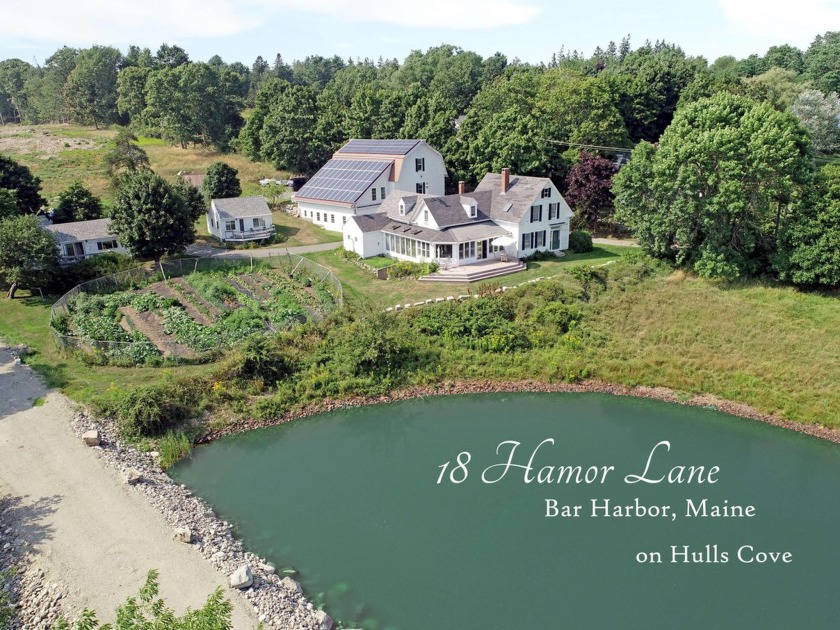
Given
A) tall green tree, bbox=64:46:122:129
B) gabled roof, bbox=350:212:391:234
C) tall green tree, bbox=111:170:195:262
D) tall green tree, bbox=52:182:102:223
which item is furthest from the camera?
tall green tree, bbox=64:46:122:129

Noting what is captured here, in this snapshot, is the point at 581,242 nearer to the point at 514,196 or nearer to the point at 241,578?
the point at 514,196

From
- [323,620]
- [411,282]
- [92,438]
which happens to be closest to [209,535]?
[323,620]

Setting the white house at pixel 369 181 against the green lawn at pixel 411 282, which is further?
the white house at pixel 369 181

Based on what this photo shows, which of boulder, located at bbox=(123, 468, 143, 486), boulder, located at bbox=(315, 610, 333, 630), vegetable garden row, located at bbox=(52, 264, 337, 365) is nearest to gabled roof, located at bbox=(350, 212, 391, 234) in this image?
vegetable garden row, located at bbox=(52, 264, 337, 365)

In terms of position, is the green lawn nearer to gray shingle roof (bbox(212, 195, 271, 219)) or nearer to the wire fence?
the wire fence

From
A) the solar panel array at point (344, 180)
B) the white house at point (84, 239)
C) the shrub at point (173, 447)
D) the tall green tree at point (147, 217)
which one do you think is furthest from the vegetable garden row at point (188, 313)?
the solar panel array at point (344, 180)

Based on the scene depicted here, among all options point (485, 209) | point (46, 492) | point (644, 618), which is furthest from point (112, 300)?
point (644, 618)

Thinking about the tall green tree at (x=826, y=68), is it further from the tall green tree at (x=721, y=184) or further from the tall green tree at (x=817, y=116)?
the tall green tree at (x=721, y=184)
